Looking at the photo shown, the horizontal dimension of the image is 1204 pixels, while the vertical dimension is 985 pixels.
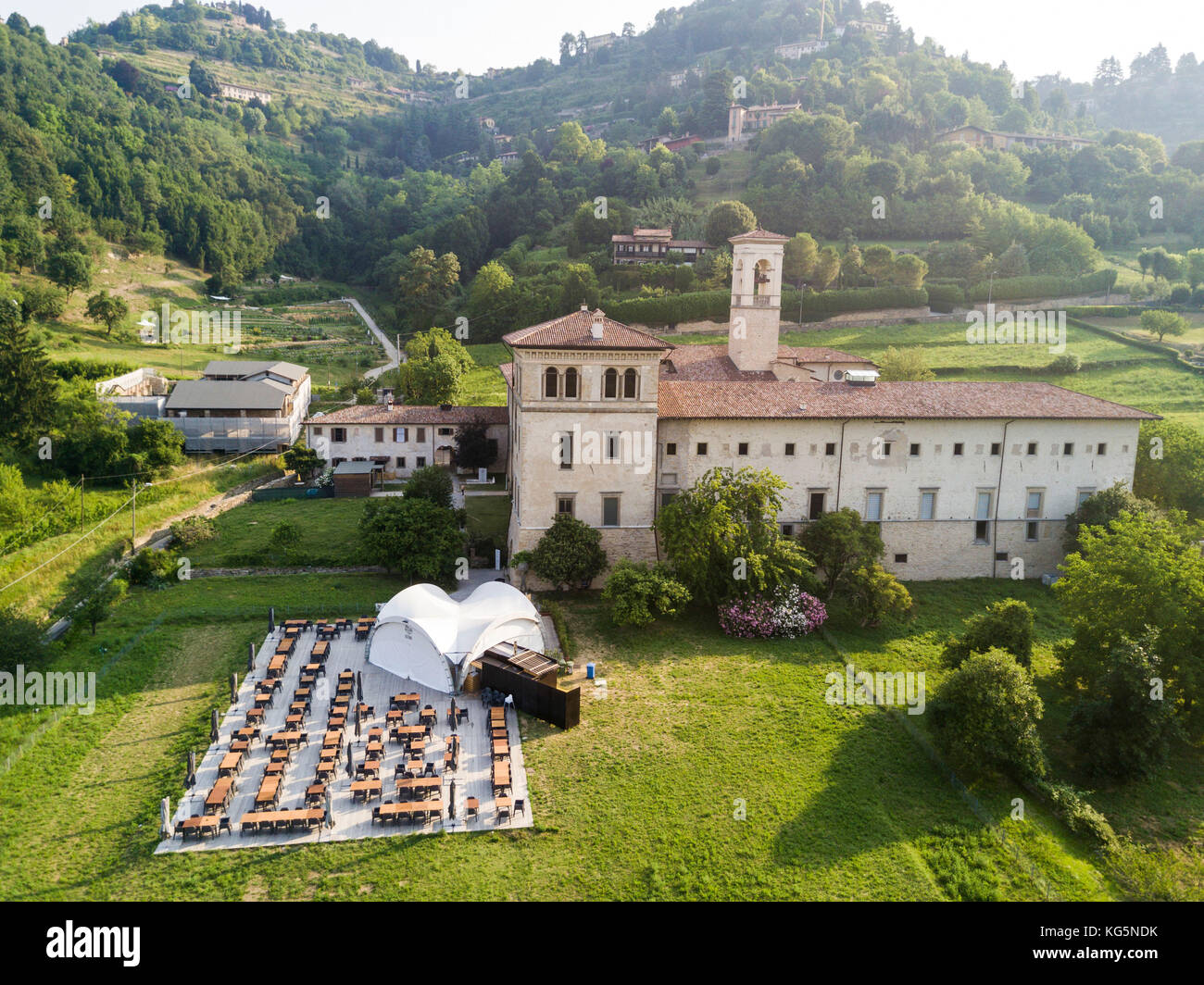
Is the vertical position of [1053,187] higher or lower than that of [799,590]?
higher

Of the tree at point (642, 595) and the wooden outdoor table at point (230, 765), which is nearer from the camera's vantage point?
the wooden outdoor table at point (230, 765)

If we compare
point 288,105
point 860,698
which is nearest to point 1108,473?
point 860,698

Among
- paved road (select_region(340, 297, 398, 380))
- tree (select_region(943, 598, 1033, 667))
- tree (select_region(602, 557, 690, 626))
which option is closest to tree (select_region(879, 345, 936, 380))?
tree (select_region(943, 598, 1033, 667))

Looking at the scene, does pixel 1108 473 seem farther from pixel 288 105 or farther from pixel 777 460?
pixel 288 105

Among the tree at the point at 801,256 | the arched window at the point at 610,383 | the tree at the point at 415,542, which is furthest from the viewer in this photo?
the tree at the point at 801,256

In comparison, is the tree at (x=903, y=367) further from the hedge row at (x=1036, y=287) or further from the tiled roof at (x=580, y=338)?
the hedge row at (x=1036, y=287)

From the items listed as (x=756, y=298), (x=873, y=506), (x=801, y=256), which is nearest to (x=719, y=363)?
(x=756, y=298)

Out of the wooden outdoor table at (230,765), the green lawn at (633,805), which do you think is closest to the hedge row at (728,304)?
the green lawn at (633,805)

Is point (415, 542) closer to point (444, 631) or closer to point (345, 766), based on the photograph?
point (444, 631)
